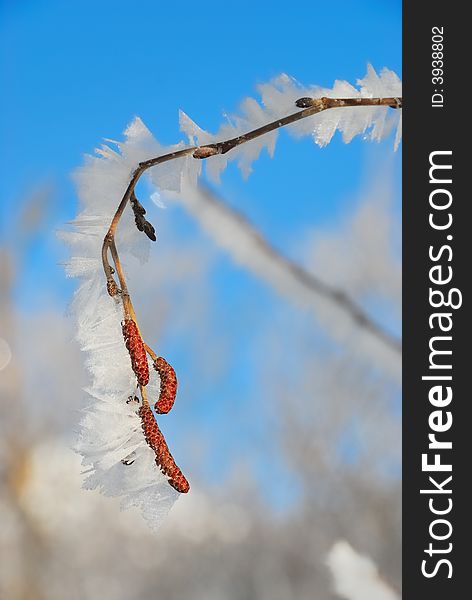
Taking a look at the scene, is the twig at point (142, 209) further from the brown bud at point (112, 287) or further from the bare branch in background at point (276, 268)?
the bare branch in background at point (276, 268)

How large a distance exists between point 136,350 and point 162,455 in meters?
0.04

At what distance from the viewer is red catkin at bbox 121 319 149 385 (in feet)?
0.72

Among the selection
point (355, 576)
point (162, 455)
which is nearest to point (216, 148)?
point (162, 455)

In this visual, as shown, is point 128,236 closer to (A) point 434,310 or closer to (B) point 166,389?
(B) point 166,389

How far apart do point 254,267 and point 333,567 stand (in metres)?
0.19

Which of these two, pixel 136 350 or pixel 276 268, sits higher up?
pixel 276 268

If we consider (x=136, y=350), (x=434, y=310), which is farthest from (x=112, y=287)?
(x=434, y=310)

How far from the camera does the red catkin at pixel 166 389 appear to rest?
22 cm

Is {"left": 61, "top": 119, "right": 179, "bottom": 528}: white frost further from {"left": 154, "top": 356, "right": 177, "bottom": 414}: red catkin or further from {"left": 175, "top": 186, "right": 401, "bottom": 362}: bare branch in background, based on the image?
{"left": 175, "top": 186, "right": 401, "bottom": 362}: bare branch in background

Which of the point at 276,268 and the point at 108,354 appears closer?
the point at 108,354

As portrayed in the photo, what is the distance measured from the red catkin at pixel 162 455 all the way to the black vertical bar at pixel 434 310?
0.18 m

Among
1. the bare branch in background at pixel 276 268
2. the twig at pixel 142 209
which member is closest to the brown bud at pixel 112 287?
the twig at pixel 142 209

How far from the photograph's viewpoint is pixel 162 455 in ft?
0.72

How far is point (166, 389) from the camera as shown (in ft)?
0.73
